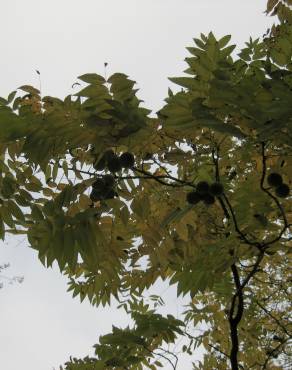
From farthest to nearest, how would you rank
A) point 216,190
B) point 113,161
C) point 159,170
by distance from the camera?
point 159,170, point 216,190, point 113,161

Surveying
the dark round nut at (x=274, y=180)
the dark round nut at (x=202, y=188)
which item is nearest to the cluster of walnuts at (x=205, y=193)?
the dark round nut at (x=202, y=188)

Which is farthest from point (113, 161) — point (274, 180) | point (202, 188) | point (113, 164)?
point (274, 180)

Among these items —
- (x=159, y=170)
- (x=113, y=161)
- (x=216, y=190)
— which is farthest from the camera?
(x=159, y=170)

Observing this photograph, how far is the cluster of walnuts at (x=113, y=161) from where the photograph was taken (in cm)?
249

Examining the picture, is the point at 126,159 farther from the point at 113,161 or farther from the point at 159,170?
the point at 159,170

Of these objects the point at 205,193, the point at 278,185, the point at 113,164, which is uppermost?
the point at 278,185

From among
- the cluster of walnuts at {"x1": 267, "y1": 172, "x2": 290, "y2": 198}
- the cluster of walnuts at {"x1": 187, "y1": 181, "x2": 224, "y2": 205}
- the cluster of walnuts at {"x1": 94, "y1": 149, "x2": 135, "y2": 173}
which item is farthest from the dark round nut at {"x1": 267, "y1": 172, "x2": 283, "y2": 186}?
the cluster of walnuts at {"x1": 94, "y1": 149, "x2": 135, "y2": 173}

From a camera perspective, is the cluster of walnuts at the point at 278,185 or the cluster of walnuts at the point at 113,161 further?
the cluster of walnuts at the point at 278,185

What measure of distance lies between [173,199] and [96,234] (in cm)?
87

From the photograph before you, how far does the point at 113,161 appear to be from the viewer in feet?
8.16

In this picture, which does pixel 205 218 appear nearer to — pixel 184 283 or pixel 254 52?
pixel 184 283

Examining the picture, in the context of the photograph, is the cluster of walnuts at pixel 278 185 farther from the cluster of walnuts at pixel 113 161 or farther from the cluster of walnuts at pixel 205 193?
the cluster of walnuts at pixel 113 161

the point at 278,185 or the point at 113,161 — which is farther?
the point at 278,185

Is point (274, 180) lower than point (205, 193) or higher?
higher
